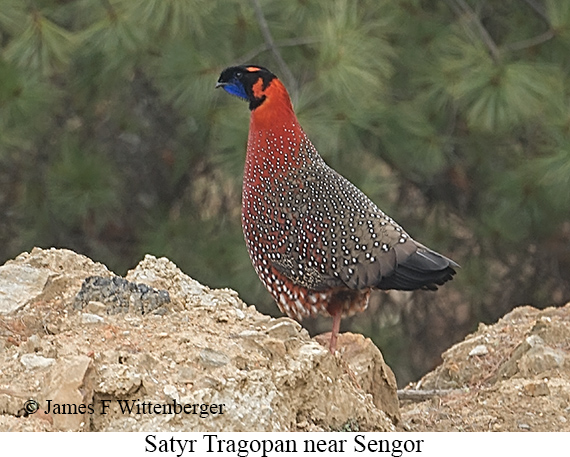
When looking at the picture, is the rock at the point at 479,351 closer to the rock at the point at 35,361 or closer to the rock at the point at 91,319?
the rock at the point at 91,319

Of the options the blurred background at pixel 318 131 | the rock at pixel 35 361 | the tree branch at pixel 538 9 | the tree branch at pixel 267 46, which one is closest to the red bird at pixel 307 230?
the rock at pixel 35 361

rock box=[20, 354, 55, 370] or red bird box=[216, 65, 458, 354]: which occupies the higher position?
red bird box=[216, 65, 458, 354]

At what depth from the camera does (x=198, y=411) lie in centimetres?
229

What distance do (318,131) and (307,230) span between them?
1.20 meters

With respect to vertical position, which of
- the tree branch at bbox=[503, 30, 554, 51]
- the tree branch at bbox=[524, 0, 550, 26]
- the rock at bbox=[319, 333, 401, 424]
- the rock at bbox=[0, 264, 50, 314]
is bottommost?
the rock at bbox=[319, 333, 401, 424]

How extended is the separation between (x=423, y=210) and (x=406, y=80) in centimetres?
99

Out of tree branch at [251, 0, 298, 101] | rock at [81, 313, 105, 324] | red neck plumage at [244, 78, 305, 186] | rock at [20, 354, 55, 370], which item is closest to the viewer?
rock at [20, 354, 55, 370]

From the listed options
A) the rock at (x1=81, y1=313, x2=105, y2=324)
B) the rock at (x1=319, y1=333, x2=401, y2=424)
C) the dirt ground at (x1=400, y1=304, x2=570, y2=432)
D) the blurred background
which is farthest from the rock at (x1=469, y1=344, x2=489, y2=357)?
the rock at (x1=81, y1=313, x2=105, y2=324)

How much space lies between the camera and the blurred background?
4.62 meters

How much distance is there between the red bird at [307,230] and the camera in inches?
120

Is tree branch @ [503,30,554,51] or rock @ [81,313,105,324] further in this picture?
tree branch @ [503,30,554,51]

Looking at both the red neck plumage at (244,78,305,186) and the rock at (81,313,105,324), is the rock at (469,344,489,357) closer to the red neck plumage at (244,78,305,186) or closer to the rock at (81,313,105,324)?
the red neck plumage at (244,78,305,186)

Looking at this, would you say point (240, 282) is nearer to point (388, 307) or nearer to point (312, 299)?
point (388, 307)

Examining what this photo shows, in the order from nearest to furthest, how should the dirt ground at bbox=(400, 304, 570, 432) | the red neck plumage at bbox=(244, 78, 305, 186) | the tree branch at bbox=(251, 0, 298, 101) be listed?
1. the dirt ground at bbox=(400, 304, 570, 432)
2. the red neck plumage at bbox=(244, 78, 305, 186)
3. the tree branch at bbox=(251, 0, 298, 101)
